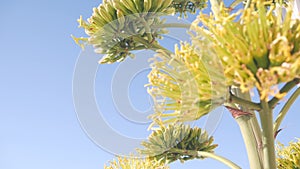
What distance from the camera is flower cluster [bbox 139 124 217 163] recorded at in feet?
5.05

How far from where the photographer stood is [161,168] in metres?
1.70

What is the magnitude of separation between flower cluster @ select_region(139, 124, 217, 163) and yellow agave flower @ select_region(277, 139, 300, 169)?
0.33 meters

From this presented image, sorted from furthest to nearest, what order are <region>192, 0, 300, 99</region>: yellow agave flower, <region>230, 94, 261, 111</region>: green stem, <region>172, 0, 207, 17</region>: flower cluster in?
1. <region>172, 0, 207, 17</region>: flower cluster
2. <region>230, 94, 261, 111</region>: green stem
3. <region>192, 0, 300, 99</region>: yellow agave flower

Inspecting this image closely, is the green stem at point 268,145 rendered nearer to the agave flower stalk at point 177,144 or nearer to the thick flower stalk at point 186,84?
the thick flower stalk at point 186,84

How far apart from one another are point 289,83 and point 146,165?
0.96 meters

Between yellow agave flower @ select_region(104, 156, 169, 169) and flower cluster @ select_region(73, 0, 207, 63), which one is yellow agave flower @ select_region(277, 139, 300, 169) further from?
flower cluster @ select_region(73, 0, 207, 63)

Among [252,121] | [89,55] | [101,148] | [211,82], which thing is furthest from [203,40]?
[89,55]

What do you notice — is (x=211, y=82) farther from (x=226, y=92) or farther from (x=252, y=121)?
(x=252, y=121)

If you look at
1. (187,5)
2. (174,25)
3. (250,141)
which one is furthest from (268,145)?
(187,5)

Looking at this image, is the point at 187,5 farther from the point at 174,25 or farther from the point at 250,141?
the point at 250,141

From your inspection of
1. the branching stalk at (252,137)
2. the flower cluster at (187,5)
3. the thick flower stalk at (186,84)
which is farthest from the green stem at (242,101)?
the flower cluster at (187,5)

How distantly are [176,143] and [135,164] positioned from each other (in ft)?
0.95

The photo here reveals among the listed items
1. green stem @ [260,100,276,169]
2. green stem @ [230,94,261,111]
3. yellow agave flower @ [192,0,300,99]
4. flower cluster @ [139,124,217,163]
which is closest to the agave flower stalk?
flower cluster @ [139,124,217,163]

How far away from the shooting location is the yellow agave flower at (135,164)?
1694 millimetres
